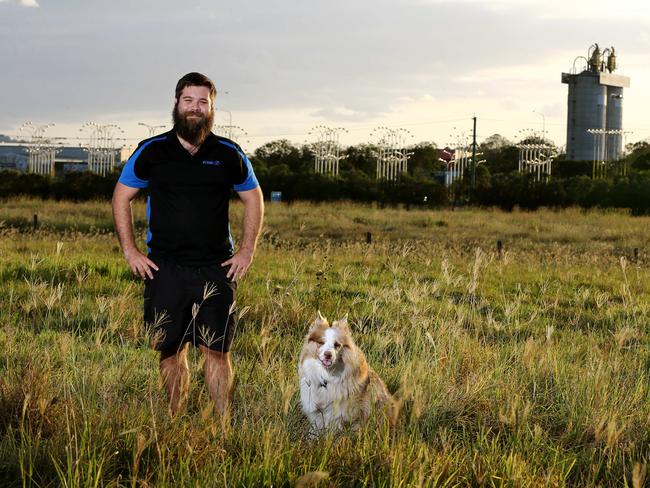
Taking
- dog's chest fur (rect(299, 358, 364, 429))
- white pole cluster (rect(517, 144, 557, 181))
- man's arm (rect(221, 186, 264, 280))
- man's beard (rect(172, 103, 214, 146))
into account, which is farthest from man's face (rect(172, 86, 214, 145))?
white pole cluster (rect(517, 144, 557, 181))

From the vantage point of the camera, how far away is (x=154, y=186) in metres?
4.94

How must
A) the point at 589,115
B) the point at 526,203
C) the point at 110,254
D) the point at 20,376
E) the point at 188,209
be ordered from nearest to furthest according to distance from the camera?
1. the point at 20,376
2. the point at 188,209
3. the point at 110,254
4. the point at 526,203
5. the point at 589,115

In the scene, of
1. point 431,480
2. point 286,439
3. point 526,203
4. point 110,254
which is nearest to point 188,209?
point 286,439

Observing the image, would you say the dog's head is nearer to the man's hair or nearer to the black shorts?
the black shorts

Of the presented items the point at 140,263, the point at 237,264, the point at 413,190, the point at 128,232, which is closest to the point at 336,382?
the point at 237,264

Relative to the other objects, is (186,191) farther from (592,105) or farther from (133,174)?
(592,105)

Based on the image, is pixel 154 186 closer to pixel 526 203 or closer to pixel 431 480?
pixel 431 480

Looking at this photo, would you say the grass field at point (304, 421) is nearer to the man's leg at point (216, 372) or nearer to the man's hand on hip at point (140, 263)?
the man's leg at point (216, 372)

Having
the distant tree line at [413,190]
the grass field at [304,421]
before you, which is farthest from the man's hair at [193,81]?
the distant tree line at [413,190]

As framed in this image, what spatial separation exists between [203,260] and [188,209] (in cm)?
31

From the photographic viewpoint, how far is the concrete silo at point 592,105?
109 meters

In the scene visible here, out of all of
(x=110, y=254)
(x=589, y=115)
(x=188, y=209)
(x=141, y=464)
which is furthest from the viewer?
(x=589, y=115)

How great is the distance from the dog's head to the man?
25.7 inches

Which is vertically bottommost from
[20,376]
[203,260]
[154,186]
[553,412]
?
[553,412]
